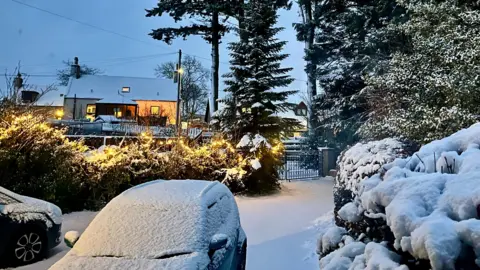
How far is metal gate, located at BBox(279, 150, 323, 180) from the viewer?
14.6m

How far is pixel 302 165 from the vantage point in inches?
659

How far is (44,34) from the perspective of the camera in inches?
2810

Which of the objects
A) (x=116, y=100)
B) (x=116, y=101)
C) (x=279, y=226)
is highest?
(x=116, y=100)

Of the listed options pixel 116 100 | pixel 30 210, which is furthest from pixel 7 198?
pixel 116 100

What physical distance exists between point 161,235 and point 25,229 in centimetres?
303

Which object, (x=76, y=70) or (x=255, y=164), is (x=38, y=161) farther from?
(x=76, y=70)

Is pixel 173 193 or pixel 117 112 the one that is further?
pixel 117 112

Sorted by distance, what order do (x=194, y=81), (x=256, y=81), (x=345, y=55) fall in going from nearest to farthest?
1. (x=256, y=81)
2. (x=345, y=55)
3. (x=194, y=81)

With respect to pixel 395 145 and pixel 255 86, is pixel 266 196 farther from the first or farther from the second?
pixel 395 145

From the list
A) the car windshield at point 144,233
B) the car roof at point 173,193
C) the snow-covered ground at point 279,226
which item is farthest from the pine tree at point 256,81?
the car windshield at point 144,233

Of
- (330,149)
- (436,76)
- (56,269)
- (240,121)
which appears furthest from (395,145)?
(330,149)

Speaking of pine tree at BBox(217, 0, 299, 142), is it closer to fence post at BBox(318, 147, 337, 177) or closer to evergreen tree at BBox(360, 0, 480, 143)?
evergreen tree at BBox(360, 0, 480, 143)

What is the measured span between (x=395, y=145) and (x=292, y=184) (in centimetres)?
858

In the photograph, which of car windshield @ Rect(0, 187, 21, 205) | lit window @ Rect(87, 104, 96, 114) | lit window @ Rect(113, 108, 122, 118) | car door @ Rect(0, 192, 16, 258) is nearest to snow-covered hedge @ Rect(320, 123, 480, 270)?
car door @ Rect(0, 192, 16, 258)
